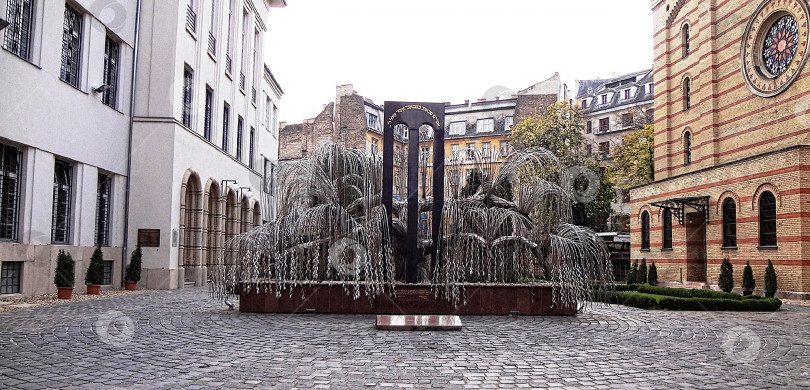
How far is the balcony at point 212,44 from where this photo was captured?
2573cm

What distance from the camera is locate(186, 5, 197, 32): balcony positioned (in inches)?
899

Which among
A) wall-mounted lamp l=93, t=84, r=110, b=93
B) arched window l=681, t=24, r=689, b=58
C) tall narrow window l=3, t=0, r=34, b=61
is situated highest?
arched window l=681, t=24, r=689, b=58

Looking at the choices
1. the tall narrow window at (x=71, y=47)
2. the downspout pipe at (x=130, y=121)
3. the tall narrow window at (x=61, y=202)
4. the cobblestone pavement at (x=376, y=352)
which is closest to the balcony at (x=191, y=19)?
the downspout pipe at (x=130, y=121)

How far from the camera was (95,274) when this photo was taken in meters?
17.4

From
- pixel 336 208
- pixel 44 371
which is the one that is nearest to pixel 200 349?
pixel 44 371

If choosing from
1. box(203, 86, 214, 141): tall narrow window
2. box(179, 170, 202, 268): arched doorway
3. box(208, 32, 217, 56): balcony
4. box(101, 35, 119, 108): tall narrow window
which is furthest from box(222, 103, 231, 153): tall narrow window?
box(101, 35, 119, 108): tall narrow window

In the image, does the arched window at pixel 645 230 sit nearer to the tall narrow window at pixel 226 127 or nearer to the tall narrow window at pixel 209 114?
the tall narrow window at pixel 226 127

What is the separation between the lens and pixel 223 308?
14086mm

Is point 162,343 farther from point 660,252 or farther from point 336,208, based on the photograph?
point 660,252

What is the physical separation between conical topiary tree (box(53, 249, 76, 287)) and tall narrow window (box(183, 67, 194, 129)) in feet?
27.8

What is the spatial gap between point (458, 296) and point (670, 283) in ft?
60.0

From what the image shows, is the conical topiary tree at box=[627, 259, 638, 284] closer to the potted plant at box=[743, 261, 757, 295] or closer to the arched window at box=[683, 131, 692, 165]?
the arched window at box=[683, 131, 692, 165]

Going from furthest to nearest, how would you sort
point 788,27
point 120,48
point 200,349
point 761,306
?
1. point 788,27
2. point 120,48
3. point 761,306
4. point 200,349

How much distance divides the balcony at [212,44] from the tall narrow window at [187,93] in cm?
240
